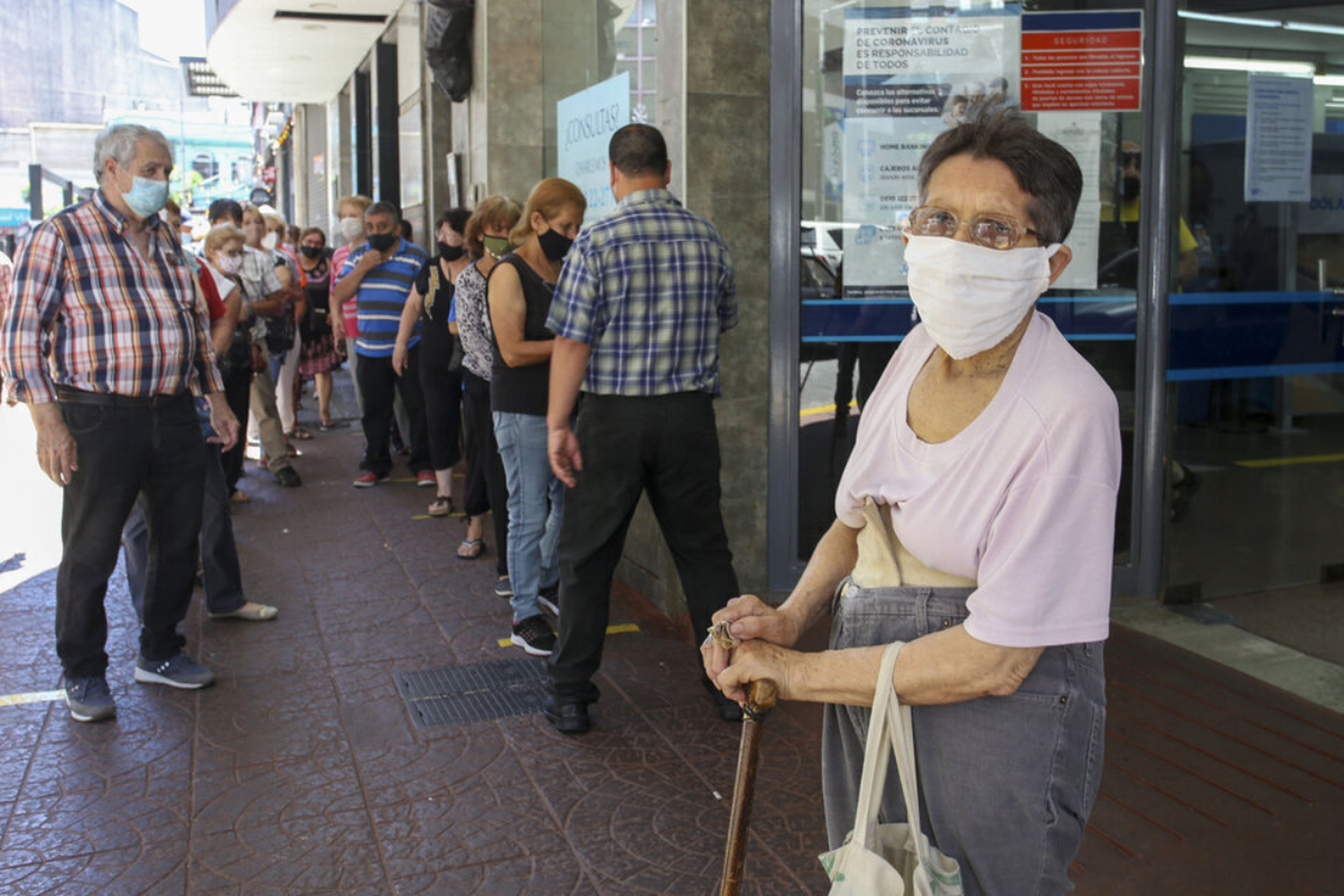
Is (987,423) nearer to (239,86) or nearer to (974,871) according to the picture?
(974,871)

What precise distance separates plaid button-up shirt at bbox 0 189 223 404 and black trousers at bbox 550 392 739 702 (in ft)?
5.43

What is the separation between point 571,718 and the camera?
4.44 metres

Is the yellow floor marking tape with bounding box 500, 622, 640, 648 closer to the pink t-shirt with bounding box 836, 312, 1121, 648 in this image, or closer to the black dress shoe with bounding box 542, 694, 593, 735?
the black dress shoe with bounding box 542, 694, 593, 735

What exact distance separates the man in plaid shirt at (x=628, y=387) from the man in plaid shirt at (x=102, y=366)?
1.58 metres

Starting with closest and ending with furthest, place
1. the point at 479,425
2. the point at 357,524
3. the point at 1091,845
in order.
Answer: the point at 1091,845 → the point at 479,425 → the point at 357,524

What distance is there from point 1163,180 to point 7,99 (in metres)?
67.2

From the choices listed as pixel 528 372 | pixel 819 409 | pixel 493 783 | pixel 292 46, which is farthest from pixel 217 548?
pixel 292 46

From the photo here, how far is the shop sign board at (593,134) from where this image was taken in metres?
6.73

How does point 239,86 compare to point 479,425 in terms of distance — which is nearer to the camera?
point 479,425

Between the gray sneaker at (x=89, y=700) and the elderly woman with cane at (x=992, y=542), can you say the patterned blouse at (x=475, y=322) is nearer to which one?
the gray sneaker at (x=89, y=700)

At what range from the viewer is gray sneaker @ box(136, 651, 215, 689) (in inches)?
196

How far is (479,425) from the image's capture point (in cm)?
637

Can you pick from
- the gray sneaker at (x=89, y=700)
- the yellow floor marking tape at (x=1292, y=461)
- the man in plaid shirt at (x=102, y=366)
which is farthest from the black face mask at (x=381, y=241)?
the yellow floor marking tape at (x=1292, y=461)

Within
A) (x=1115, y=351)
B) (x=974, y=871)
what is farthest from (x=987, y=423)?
(x=1115, y=351)
